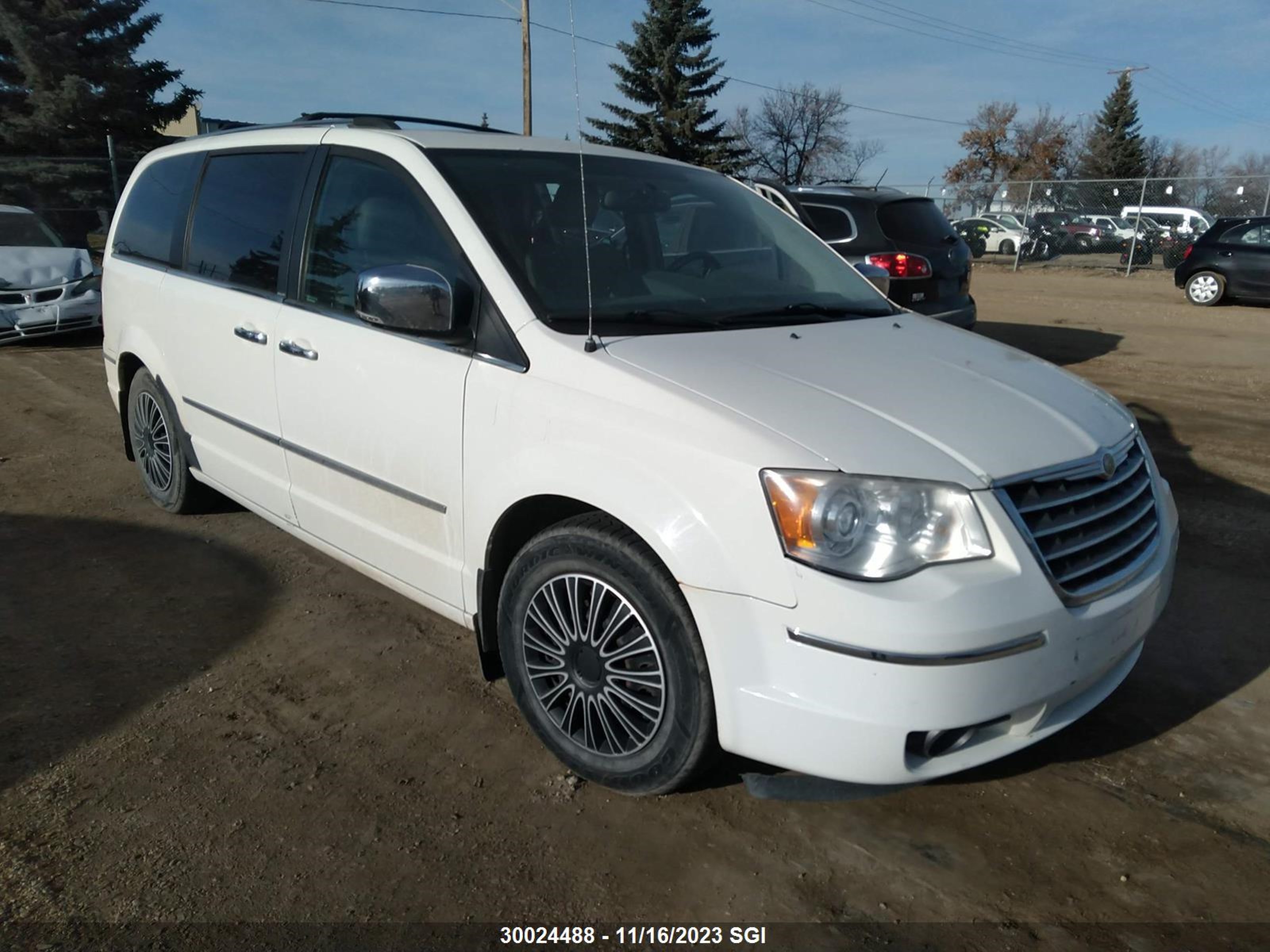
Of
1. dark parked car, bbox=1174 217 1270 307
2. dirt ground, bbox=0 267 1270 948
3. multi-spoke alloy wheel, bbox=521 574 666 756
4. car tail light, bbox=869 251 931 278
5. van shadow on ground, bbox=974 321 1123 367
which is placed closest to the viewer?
dirt ground, bbox=0 267 1270 948

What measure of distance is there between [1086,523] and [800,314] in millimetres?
1247

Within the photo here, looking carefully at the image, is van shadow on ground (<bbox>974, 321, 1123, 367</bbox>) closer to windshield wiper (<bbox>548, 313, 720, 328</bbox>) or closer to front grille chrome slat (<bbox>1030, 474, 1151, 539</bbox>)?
front grille chrome slat (<bbox>1030, 474, 1151, 539</bbox>)

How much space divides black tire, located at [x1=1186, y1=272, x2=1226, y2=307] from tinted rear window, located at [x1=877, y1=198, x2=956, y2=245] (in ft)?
32.3

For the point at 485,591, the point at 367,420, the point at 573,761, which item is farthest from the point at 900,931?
the point at 367,420

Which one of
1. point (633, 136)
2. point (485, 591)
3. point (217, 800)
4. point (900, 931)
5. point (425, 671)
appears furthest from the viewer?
point (633, 136)

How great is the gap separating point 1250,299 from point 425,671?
17265mm

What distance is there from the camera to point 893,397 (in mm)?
2713

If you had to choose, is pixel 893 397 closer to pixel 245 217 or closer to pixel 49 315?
pixel 245 217

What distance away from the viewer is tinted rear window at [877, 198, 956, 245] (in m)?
8.94

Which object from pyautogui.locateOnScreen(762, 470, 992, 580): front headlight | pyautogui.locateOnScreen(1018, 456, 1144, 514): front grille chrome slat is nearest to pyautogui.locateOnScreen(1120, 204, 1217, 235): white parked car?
pyautogui.locateOnScreen(1018, 456, 1144, 514): front grille chrome slat

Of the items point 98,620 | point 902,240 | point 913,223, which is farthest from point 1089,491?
point 913,223

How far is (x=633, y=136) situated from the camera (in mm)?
43906

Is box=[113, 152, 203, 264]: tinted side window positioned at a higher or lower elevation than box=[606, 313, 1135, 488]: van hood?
higher

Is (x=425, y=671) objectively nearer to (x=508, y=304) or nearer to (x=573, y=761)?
(x=573, y=761)
